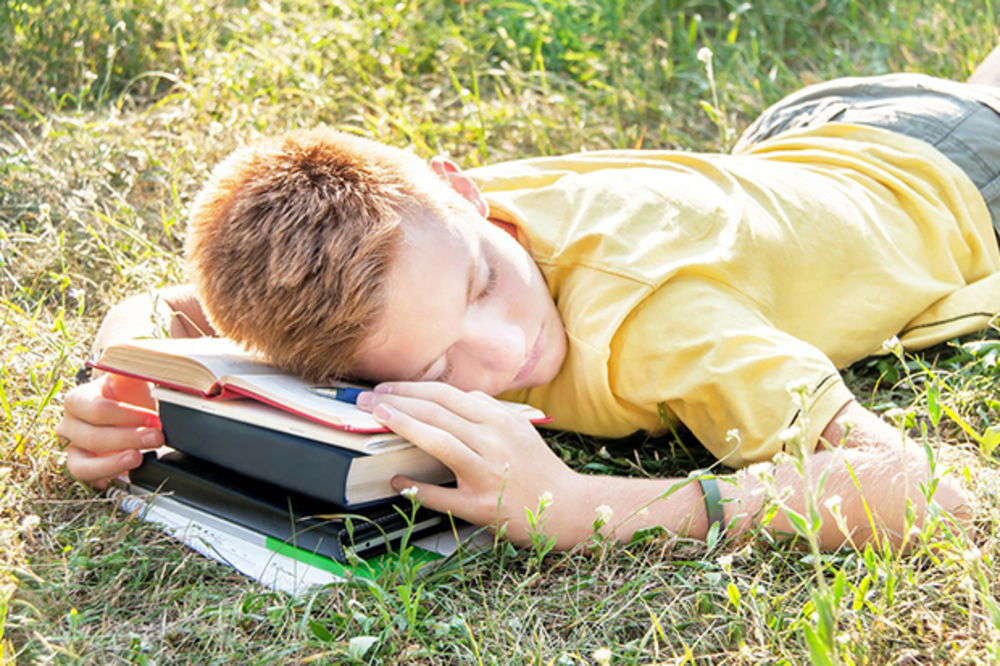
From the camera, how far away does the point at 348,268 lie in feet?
6.63

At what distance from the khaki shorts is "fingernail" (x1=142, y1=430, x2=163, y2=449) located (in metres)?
2.26

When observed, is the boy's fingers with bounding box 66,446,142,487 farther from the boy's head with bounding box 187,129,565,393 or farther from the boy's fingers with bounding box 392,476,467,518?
the boy's fingers with bounding box 392,476,467,518

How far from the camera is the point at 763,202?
2.67 metres

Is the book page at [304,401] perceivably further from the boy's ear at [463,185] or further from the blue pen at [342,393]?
the boy's ear at [463,185]

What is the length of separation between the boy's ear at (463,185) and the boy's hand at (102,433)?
3.02 ft

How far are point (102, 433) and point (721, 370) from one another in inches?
54.2

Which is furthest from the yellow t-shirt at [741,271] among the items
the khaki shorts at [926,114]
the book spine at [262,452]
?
the book spine at [262,452]

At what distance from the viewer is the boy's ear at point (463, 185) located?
2523mm

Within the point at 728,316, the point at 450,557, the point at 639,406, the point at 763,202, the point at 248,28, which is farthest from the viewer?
the point at 248,28

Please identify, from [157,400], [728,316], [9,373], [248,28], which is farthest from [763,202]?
[248,28]

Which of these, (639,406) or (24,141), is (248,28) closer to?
(24,141)

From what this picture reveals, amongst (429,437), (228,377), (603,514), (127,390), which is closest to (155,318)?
(127,390)

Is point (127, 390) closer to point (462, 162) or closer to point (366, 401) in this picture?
point (366, 401)

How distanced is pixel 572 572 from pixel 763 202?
3.88ft
